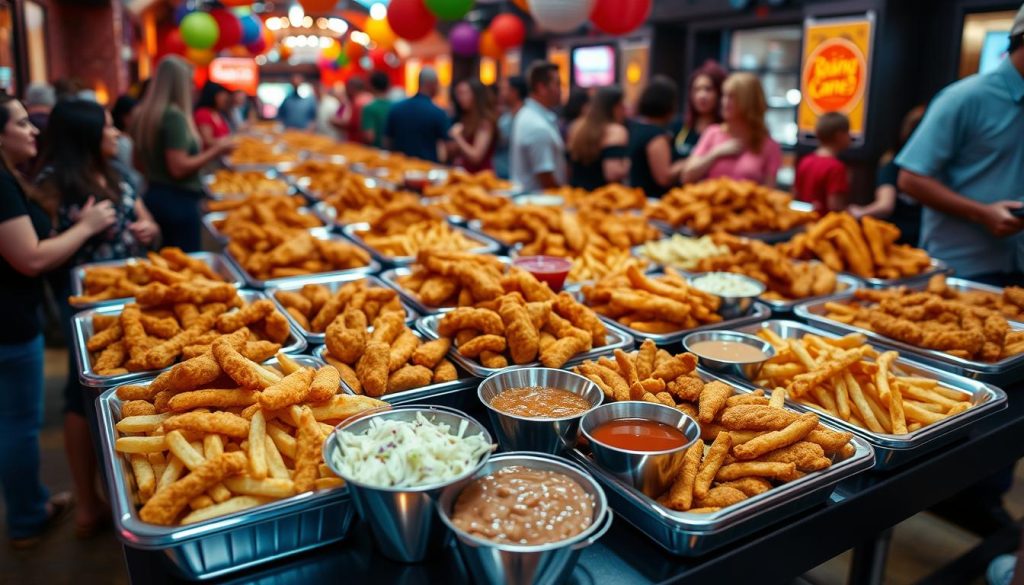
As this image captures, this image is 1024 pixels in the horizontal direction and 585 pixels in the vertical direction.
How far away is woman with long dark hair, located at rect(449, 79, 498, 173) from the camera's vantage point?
691 centimetres

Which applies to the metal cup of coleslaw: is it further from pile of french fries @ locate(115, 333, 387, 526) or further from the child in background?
the child in background

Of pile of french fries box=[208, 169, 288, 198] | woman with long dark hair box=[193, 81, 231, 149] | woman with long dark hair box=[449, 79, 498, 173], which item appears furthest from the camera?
woman with long dark hair box=[449, 79, 498, 173]

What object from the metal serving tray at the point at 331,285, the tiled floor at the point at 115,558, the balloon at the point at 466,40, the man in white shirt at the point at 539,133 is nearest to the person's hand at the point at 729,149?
the man in white shirt at the point at 539,133

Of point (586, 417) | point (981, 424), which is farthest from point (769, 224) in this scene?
point (586, 417)

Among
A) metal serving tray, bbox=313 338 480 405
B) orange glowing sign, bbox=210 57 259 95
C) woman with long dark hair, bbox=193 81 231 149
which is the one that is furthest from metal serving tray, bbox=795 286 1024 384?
orange glowing sign, bbox=210 57 259 95

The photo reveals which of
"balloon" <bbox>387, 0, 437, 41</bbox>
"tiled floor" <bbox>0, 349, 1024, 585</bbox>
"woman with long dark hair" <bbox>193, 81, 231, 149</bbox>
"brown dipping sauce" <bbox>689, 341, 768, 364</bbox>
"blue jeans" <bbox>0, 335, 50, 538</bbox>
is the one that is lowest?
"tiled floor" <bbox>0, 349, 1024, 585</bbox>

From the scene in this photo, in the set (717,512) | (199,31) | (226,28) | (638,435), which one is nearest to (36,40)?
(199,31)

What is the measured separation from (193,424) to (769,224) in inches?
131

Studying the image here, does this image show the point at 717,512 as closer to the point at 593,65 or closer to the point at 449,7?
the point at 449,7

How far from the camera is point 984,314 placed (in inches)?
93.3

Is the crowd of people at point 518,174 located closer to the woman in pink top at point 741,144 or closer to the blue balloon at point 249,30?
the woman in pink top at point 741,144

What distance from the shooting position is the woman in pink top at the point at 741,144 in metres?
4.57

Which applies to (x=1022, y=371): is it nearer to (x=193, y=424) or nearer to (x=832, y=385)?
(x=832, y=385)

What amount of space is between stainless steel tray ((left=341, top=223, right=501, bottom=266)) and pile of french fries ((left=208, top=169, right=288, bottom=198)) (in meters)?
1.49
